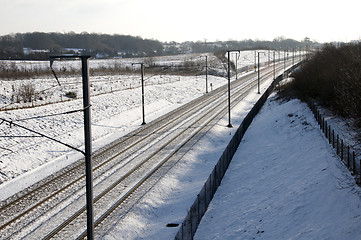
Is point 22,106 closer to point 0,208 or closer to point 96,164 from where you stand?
point 96,164

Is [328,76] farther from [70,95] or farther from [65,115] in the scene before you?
[70,95]

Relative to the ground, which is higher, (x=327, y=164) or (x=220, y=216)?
(x=327, y=164)

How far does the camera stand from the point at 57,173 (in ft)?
75.4

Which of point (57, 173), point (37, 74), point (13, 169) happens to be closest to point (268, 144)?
point (57, 173)

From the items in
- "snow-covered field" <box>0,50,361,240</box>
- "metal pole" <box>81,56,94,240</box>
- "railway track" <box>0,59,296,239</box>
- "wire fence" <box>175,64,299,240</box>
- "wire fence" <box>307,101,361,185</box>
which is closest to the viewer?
"metal pole" <box>81,56,94,240</box>

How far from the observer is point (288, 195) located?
1780cm

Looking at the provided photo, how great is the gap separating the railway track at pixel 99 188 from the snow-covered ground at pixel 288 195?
13.6ft

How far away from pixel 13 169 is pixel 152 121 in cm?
1941

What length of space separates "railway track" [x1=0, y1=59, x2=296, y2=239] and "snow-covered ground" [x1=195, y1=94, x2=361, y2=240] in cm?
413

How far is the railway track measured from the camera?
15.9 m

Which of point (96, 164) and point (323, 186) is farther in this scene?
point (96, 164)

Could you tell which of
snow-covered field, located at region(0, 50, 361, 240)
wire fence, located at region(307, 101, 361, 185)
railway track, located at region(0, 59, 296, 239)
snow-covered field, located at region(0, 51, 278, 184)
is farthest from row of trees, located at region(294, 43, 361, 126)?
snow-covered field, located at region(0, 51, 278, 184)

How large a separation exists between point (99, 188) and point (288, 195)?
932 cm

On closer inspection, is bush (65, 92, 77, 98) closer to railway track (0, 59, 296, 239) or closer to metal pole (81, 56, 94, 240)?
railway track (0, 59, 296, 239)
